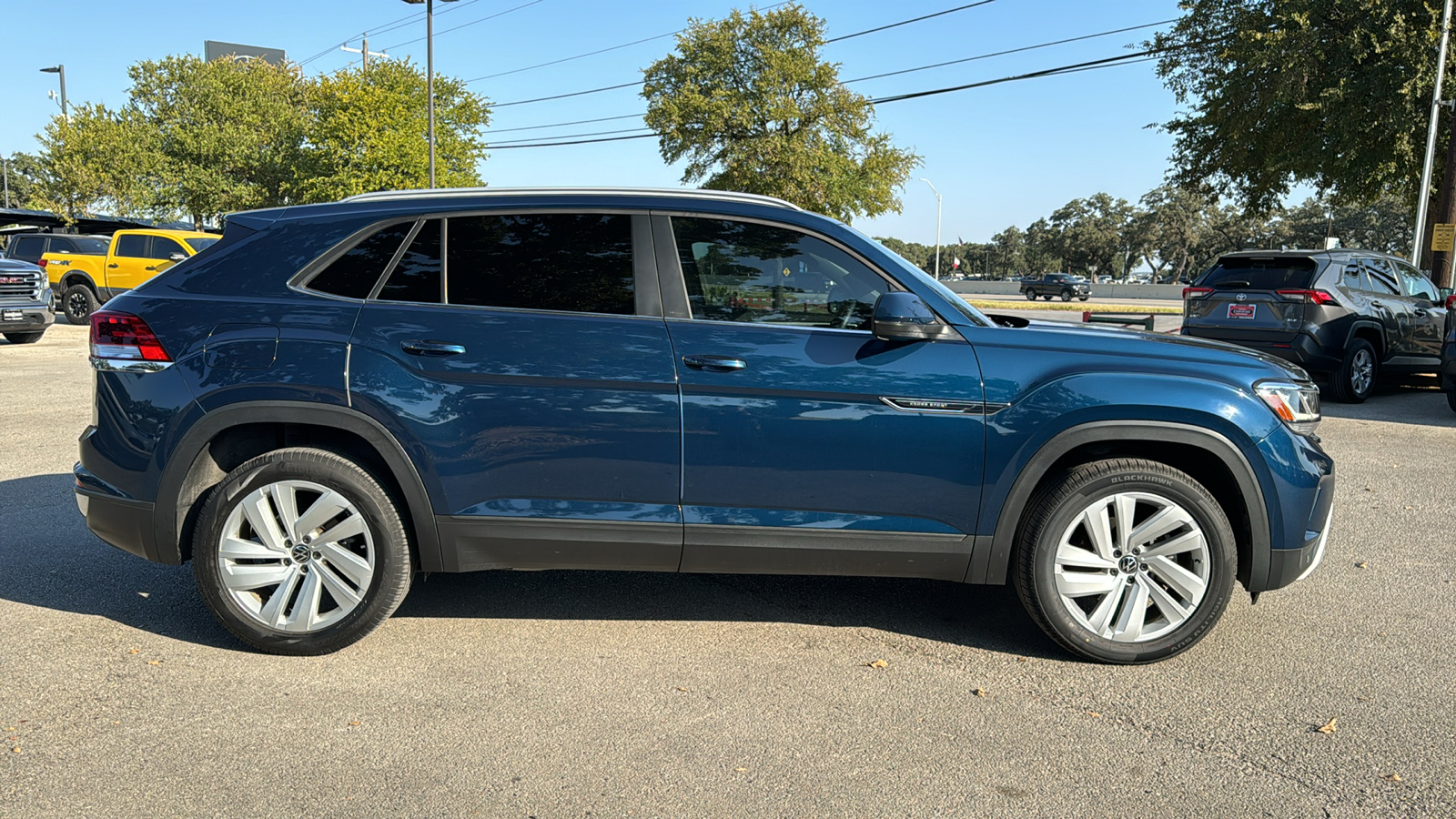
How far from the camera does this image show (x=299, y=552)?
3.76 meters

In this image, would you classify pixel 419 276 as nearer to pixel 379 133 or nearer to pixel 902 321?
pixel 902 321

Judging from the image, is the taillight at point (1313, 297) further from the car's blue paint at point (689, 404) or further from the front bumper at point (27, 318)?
the front bumper at point (27, 318)

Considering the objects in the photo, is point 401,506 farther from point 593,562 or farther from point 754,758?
point 754,758

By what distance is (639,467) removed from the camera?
12.1ft

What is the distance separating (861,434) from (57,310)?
25323mm

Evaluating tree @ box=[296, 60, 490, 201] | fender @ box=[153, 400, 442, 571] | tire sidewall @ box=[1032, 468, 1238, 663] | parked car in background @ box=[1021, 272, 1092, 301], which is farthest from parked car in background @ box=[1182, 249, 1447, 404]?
parked car in background @ box=[1021, 272, 1092, 301]

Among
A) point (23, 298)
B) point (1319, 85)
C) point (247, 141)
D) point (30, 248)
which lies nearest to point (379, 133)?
point (247, 141)

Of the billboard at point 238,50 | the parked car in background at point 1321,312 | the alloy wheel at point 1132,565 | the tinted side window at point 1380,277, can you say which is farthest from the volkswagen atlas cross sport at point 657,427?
the billboard at point 238,50

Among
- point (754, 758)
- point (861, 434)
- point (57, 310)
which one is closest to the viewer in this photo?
point (754, 758)

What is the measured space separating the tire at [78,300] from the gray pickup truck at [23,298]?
233 inches

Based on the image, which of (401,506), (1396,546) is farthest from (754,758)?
(1396,546)

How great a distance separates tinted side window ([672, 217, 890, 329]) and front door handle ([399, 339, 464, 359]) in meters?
0.89

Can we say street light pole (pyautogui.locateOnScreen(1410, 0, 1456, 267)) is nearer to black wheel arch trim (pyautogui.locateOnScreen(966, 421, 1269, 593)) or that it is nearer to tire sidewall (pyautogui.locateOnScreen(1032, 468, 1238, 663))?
black wheel arch trim (pyautogui.locateOnScreen(966, 421, 1269, 593))

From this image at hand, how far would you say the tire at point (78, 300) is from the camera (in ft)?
71.7
